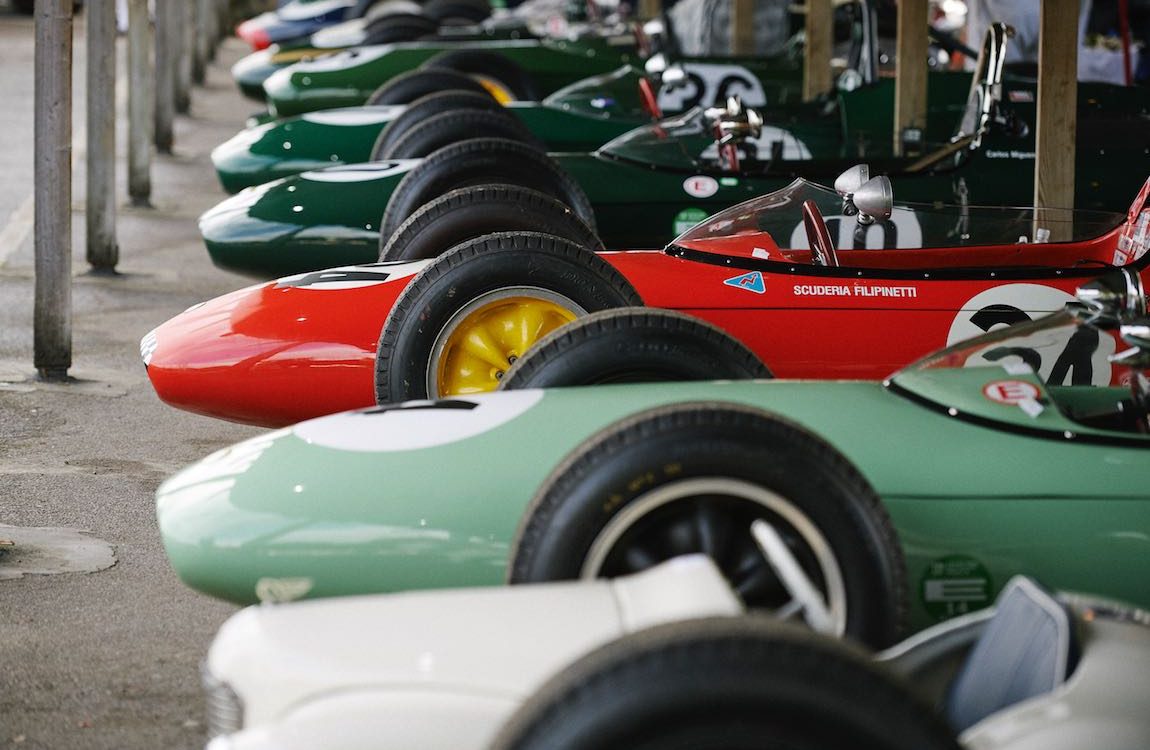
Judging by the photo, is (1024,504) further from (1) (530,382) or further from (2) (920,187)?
(2) (920,187)

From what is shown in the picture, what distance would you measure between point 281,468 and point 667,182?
12.9 feet

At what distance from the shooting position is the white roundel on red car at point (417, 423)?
10.8 feet

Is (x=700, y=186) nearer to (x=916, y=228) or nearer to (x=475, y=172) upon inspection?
(x=475, y=172)

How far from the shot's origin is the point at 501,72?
34.4ft

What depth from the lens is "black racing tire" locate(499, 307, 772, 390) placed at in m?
3.61

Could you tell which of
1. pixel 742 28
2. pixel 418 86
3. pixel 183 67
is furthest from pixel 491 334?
pixel 183 67

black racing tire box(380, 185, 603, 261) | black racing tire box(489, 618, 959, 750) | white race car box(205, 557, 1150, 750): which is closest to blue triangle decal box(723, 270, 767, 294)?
black racing tire box(380, 185, 603, 261)

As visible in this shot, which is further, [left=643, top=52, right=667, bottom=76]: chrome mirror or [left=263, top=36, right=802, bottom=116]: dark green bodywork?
[left=263, top=36, right=802, bottom=116]: dark green bodywork

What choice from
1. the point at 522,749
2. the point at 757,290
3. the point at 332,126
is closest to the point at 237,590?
the point at 522,749

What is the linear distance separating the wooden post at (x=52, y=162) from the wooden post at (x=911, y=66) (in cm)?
396

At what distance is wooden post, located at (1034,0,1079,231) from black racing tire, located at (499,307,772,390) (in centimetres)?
272

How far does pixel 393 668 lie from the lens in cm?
228

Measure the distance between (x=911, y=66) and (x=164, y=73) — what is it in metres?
7.18

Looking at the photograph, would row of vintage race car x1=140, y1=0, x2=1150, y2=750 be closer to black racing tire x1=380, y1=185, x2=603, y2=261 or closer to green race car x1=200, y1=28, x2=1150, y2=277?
black racing tire x1=380, y1=185, x2=603, y2=261
